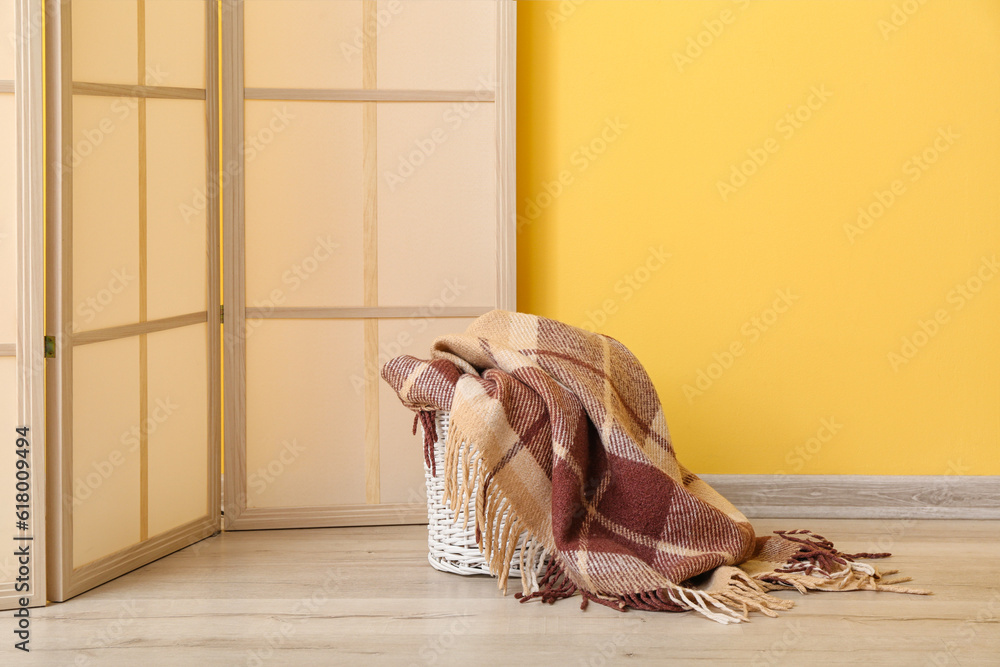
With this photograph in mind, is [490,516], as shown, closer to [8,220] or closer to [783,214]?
[8,220]

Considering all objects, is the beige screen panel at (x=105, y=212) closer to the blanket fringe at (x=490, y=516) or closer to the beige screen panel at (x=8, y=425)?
the beige screen panel at (x=8, y=425)

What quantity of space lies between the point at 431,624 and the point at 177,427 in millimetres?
881

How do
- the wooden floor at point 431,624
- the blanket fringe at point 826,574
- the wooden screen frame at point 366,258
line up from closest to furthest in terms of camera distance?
the wooden floor at point 431,624
the blanket fringe at point 826,574
the wooden screen frame at point 366,258

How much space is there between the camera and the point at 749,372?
2.40 metres

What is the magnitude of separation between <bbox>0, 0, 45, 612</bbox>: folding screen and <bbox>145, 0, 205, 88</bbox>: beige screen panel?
345 millimetres

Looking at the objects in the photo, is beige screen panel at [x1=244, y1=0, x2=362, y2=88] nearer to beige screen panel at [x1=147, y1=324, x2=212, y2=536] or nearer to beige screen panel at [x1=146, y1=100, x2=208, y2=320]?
beige screen panel at [x1=146, y1=100, x2=208, y2=320]

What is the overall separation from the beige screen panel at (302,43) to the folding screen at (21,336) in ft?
2.10

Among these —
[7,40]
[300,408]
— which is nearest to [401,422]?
[300,408]

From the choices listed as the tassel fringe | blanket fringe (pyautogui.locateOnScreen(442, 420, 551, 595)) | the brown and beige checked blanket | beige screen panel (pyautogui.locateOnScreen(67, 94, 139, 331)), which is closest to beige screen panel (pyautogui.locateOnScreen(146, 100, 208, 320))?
beige screen panel (pyautogui.locateOnScreen(67, 94, 139, 331))

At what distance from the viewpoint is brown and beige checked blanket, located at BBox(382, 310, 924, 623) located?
1.70m

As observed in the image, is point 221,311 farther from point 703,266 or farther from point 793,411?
point 793,411

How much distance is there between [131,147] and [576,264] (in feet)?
3.81

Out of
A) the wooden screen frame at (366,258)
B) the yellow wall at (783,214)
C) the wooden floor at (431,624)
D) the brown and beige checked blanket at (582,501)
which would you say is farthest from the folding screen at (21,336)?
the yellow wall at (783,214)

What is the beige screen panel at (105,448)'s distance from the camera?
70.7 inches
